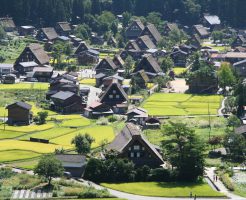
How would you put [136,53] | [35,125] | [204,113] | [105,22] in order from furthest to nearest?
1. [105,22]
2. [136,53]
3. [204,113]
4. [35,125]

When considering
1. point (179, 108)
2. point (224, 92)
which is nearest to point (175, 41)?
point (224, 92)

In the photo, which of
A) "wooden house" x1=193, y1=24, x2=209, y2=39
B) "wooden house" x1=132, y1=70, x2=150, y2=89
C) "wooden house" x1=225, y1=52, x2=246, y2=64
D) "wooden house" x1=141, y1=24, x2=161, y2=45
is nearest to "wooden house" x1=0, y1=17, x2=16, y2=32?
"wooden house" x1=141, y1=24, x2=161, y2=45

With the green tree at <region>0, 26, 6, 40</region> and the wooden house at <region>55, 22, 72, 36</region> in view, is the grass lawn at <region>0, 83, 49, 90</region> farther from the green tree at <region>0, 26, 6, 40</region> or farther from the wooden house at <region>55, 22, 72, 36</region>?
the wooden house at <region>55, 22, 72, 36</region>

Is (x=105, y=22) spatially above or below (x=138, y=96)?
above

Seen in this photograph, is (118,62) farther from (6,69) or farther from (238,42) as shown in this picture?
(238,42)

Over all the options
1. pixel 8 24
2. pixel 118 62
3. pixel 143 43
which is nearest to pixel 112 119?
pixel 118 62

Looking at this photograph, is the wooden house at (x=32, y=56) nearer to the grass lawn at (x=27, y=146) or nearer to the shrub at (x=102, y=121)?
the shrub at (x=102, y=121)

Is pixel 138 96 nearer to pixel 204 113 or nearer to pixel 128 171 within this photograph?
pixel 204 113

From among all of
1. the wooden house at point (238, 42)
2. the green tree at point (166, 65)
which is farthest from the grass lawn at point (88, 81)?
the wooden house at point (238, 42)
